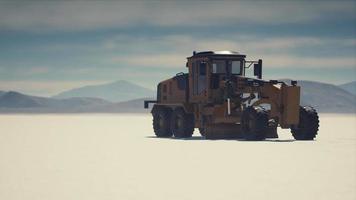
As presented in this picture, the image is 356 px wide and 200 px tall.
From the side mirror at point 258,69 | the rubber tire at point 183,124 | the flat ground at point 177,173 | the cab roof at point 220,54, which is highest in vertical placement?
the cab roof at point 220,54

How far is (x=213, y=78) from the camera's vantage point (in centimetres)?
2934

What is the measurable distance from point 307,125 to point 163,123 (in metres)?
6.76

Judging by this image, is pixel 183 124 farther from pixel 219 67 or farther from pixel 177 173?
pixel 177 173

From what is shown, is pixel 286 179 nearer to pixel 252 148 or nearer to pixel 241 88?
pixel 252 148

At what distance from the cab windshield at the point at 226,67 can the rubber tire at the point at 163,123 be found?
3.76m

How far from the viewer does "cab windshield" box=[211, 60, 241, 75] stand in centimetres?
2948

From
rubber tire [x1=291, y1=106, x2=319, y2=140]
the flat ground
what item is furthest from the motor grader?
the flat ground

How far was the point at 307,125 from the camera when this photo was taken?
2838cm

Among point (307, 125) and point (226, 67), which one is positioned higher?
point (226, 67)

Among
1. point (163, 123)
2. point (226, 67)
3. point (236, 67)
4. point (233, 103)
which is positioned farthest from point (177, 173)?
point (163, 123)

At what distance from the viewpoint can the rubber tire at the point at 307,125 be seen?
93.0 feet

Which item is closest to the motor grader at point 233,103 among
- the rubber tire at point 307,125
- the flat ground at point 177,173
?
the rubber tire at point 307,125

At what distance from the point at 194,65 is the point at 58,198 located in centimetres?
1982

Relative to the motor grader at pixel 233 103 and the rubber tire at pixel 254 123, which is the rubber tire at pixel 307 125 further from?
the rubber tire at pixel 254 123
